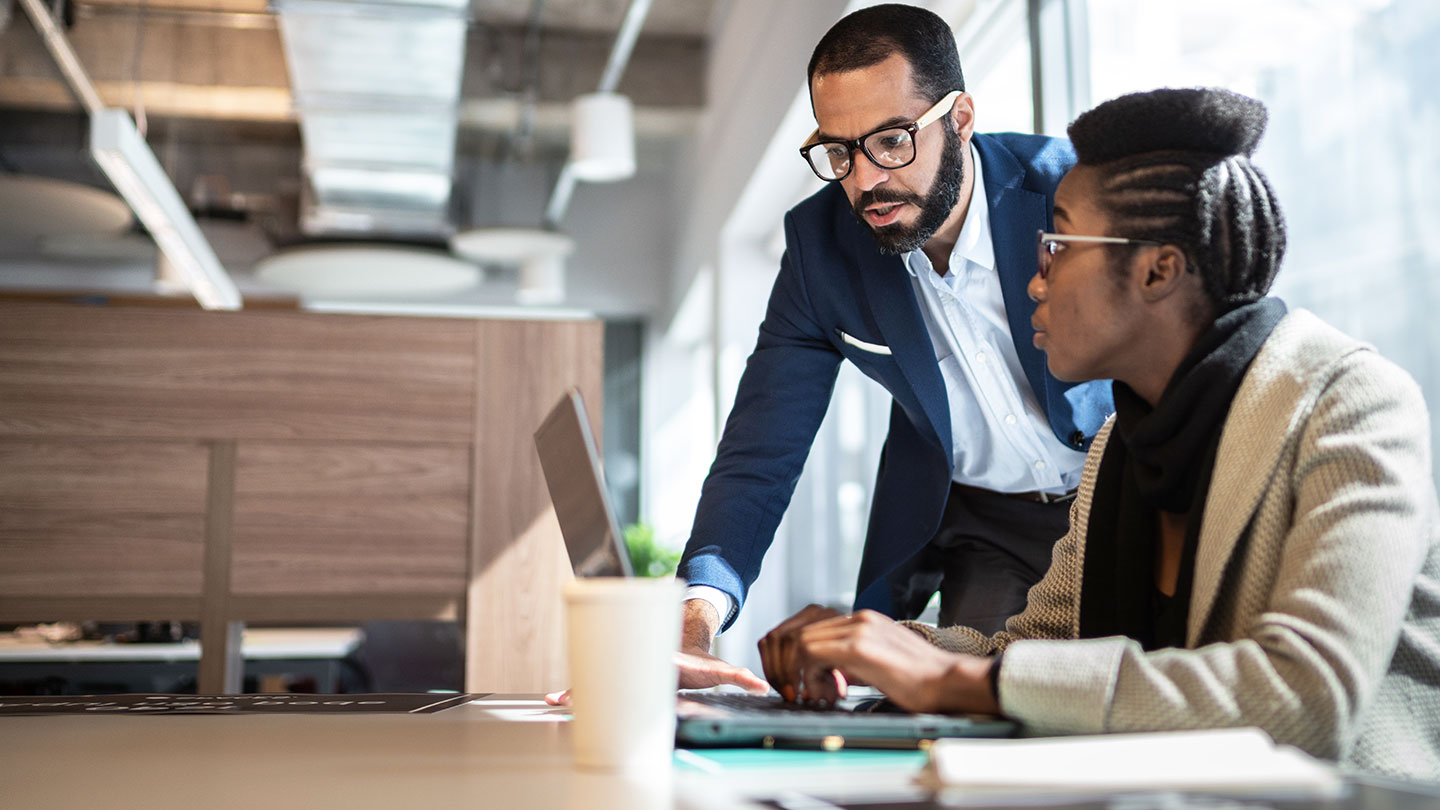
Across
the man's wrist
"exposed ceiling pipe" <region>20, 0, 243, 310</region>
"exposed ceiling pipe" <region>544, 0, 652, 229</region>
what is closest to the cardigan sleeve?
the man's wrist

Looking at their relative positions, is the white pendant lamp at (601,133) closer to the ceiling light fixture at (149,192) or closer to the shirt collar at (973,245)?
the ceiling light fixture at (149,192)

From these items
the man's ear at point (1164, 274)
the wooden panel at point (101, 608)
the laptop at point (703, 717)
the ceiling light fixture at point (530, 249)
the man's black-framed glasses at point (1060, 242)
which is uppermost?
the ceiling light fixture at point (530, 249)

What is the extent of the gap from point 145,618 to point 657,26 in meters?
4.81

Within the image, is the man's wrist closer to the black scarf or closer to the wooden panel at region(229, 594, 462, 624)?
the black scarf

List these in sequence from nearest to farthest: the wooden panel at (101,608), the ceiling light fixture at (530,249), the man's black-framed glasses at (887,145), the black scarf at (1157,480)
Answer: the black scarf at (1157,480) → the man's black-framed glasses at (887,145) → the wooden panel at (101,608) → the ceiling light fixture at (530,249)

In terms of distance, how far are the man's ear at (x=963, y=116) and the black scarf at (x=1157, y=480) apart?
2.36 feet

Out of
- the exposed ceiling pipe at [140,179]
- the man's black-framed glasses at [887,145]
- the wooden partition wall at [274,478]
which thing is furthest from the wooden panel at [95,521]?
the man's black-framed glasses at [887,145]

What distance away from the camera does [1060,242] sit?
3.97ft

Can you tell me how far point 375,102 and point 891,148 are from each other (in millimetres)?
4645

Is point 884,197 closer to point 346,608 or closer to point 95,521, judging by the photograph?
point 346,608

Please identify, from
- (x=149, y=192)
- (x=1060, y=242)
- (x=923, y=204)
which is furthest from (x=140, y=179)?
(x=1060, y=242)

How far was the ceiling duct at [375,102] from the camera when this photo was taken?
5258 millimetres

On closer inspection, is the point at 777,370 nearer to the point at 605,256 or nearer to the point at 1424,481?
the point at 1424,481

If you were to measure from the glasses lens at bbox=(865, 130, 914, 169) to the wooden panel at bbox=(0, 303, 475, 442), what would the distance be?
1.67 meters
